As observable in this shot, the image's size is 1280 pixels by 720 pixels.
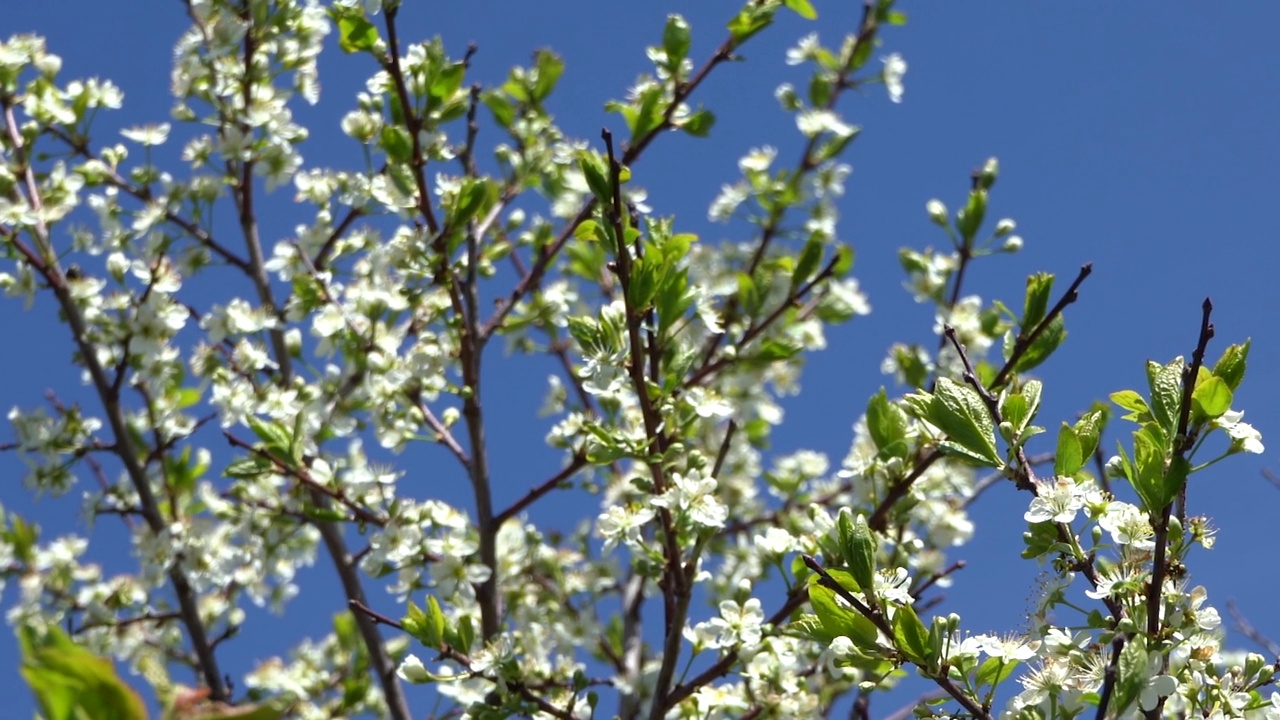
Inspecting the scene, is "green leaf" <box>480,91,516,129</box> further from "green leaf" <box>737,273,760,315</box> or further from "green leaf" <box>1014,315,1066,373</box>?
"green leaf" <box>1014,315,1066,373</box>

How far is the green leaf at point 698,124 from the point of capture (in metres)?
3.49

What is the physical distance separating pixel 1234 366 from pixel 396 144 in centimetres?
229

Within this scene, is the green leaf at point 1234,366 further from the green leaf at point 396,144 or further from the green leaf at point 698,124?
the green leaf at point 396,144

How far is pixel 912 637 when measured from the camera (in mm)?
1853

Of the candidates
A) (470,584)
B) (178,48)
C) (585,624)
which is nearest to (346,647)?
(585,624)

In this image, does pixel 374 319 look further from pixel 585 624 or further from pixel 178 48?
pixel 585 624

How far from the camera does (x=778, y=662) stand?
292 cm

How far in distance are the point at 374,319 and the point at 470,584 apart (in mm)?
888

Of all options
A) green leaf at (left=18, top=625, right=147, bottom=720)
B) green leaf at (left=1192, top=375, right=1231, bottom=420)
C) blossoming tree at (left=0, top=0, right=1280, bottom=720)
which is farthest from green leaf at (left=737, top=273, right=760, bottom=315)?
green leaf at (left=18, top=625, right=147, bottom=720)

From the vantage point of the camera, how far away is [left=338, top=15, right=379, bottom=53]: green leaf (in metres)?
3.22

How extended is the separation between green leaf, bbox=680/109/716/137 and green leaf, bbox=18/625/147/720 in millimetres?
2741

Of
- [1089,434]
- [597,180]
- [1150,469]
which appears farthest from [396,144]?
[1150,469]

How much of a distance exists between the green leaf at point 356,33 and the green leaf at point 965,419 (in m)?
1.99

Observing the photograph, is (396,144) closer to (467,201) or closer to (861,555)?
(467,201)
